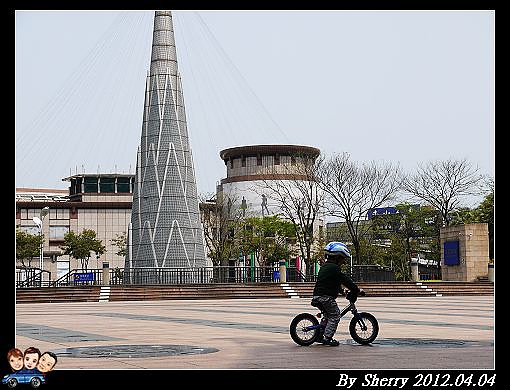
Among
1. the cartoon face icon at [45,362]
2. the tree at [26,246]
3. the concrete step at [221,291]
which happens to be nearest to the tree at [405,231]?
the concrete step at [221,291]

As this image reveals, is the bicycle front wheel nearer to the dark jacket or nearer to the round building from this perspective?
the dark jacket

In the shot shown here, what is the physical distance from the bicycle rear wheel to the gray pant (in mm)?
192

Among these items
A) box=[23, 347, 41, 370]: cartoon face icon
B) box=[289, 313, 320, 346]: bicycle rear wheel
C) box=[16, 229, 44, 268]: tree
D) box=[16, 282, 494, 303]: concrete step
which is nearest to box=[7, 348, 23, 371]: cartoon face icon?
box=[23, 347, 41, 370]: cartoon face icon

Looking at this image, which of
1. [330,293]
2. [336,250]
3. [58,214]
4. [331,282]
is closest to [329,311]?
[330,293]

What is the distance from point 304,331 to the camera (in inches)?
540

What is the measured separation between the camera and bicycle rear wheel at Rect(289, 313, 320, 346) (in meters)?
13.6

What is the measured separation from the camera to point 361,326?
1407 centimetres

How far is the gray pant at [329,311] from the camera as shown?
1353 cm

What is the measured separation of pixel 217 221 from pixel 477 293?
133ft

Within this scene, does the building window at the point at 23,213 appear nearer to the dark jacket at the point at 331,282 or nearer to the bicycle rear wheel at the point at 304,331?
the bicycle rear wheel at the point at 304,331

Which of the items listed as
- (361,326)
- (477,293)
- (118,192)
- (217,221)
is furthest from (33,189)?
(361,326)
